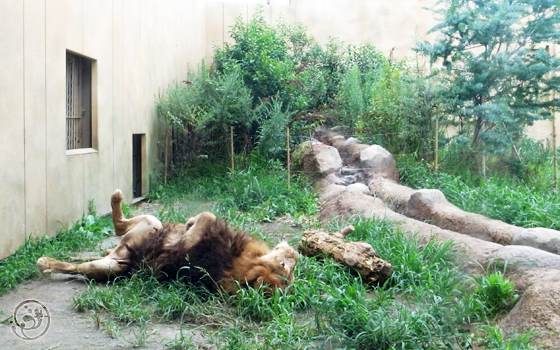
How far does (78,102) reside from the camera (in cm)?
650

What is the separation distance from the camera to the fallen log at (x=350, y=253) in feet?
13.2

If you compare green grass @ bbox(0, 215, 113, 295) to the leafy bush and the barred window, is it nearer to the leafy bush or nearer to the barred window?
the barred window

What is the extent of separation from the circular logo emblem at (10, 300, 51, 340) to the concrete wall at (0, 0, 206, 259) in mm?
1221

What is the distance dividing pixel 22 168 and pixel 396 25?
8891 mm

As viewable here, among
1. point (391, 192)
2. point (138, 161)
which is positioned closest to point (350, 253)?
point (391, 192)

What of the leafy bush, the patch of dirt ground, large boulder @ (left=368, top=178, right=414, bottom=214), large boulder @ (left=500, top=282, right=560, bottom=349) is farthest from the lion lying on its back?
large boulder @ (left=368, top=178, right=414, bottom=214)

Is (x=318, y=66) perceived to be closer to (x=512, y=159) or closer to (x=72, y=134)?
(x=512, y=159)

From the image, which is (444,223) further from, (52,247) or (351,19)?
(351,19)

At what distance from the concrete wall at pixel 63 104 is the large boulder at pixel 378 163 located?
354 centimetres

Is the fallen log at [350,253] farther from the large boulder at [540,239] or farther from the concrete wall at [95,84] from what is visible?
the concrete wall at [95,84]

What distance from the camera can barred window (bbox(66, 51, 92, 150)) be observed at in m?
6.23

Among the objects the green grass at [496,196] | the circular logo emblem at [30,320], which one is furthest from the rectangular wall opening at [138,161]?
the circular logo emblem at [30,320]

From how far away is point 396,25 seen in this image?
11.4 metres

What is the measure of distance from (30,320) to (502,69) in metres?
6.17
